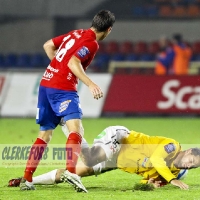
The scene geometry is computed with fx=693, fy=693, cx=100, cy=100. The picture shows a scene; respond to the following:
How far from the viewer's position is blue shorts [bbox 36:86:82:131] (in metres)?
6.53

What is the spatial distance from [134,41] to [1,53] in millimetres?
4452

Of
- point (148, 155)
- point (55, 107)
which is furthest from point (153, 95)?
point (55, 107)

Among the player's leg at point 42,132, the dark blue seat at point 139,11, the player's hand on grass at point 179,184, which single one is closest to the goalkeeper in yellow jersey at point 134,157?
the player's hand on grass at point 179,184

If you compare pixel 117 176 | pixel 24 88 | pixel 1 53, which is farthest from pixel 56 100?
pixel 1 53

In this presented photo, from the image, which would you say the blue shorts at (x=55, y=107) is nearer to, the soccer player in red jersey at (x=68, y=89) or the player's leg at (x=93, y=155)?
the soccer player in red jersey at (x=68, y=89)

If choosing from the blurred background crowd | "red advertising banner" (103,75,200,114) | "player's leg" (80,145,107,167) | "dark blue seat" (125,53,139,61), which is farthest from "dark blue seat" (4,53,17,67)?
"player's leg" (80,145,107,167)

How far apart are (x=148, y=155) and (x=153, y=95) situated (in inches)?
335

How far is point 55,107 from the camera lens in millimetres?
6617

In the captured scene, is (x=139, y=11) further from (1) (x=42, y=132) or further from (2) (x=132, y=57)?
(1) (x=42, y=132)

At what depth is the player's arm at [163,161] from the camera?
21.1 ft

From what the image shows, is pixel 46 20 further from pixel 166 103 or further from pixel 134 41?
pixel 166 103

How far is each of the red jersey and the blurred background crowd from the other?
13.7 metres

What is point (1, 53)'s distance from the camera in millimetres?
21938

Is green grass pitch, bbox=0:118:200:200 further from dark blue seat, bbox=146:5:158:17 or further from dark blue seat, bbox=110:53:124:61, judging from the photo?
dark blue seat, bbox=146:5:158:17
